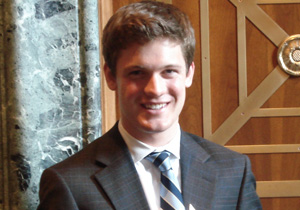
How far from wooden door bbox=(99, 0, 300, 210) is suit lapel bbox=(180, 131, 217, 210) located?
734 mm

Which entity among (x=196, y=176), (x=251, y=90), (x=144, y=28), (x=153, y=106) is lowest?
(x=196, y=176)

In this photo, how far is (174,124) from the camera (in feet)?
4.24

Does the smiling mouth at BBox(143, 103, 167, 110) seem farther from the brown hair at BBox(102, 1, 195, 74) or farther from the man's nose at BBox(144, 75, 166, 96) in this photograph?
the brown hair at BBox(102, 1, 195, 74)

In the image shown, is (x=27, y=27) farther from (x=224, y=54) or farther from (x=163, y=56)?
(x=224, y=54)

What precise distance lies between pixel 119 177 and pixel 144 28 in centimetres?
42

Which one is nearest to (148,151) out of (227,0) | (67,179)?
(67,179)

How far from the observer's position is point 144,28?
1.15m

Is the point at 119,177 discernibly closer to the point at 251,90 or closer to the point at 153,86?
the point at 153,86

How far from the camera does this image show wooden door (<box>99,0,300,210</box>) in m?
2.07

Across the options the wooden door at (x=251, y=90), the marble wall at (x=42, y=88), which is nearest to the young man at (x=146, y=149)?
the marble wall at (x=42, y=88)

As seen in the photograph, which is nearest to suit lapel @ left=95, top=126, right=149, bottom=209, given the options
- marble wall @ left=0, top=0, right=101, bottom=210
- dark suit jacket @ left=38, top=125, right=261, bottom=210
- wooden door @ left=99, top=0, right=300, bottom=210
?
dark suit jacket @ left=38, top=125, right=261, bottom=210

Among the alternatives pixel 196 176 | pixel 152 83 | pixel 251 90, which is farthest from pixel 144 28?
pixel 251 90

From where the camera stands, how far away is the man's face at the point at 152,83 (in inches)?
45.4

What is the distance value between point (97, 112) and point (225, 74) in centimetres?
75
